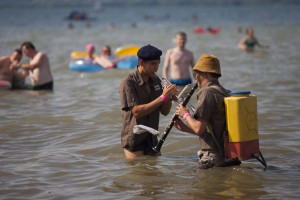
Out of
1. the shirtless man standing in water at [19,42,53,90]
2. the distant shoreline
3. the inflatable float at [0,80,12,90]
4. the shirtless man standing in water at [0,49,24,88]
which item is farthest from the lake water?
the distant shoreline

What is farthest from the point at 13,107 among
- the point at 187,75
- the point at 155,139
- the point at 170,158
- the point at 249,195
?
the point at 249,195

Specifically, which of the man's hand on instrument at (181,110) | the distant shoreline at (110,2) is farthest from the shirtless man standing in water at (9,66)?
the distant shoreline at (110,2)

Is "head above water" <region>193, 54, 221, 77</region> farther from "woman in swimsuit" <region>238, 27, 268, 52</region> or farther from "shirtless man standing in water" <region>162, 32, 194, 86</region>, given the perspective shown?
"woman in swimsuit" <region>238, 27, 268, 52</region>

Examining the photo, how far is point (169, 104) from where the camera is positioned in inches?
274

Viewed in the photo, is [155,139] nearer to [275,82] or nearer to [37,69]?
[37,69]

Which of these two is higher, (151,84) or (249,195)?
(151,84)

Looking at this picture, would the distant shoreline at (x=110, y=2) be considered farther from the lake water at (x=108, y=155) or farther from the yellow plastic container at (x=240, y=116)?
the yellow plastic container at (x=240, y=116)

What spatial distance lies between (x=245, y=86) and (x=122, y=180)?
8558mm

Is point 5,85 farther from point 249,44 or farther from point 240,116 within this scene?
Result: point 249,44

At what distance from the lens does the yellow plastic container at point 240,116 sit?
6.38m

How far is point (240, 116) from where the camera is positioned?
639 centimetres

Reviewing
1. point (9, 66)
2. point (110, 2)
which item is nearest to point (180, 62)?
point (9, 66)

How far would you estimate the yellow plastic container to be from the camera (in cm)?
638

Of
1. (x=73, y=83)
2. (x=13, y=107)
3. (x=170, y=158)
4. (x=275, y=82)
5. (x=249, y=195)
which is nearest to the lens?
(x=249, y=195)
